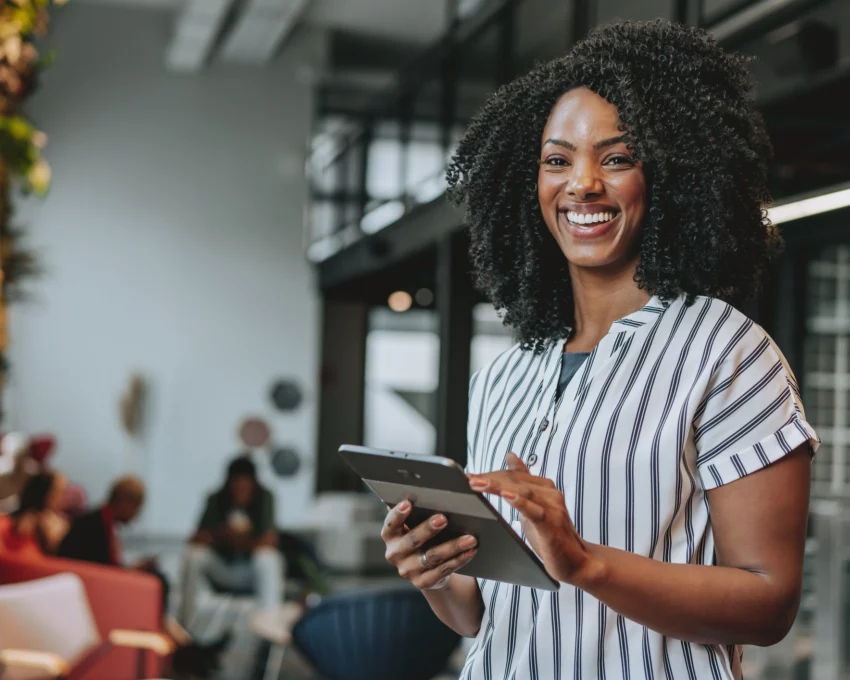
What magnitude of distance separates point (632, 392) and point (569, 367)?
0.19 metres

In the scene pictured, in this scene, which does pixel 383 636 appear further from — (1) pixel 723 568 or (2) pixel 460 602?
(1) pixel 723 568

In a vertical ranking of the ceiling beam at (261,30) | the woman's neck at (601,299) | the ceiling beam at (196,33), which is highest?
the ceiling beam at (261,30)

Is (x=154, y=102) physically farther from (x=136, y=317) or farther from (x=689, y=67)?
(x=689, y=67)

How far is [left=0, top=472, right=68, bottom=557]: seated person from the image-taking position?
4.77m

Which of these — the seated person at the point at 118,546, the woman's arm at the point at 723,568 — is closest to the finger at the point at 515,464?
the woman's arm at the point at 723,568

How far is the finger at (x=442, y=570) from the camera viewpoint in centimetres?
104

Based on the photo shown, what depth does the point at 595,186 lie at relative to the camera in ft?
3.87

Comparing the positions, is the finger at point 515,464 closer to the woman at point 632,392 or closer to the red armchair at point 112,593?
the woman at point 632,392

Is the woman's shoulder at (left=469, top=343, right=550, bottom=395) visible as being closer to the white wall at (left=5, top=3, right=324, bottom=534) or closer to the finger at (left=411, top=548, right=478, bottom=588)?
the finger at (left=411, top=548, right=478, bottom=588)

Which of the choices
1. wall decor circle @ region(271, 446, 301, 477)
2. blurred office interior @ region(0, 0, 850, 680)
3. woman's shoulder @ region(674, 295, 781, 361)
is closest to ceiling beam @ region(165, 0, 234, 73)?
blurred office interior @ region(0, 0, 850, 680)

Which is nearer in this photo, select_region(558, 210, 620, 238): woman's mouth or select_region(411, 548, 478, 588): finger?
select_region(411, 548, 478, 588): finger

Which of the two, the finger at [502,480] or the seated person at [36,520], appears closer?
the finger at [502,480]

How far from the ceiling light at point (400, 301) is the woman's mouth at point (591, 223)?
31.0 ft

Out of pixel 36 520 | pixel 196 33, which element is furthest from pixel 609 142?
pixel 196 33
